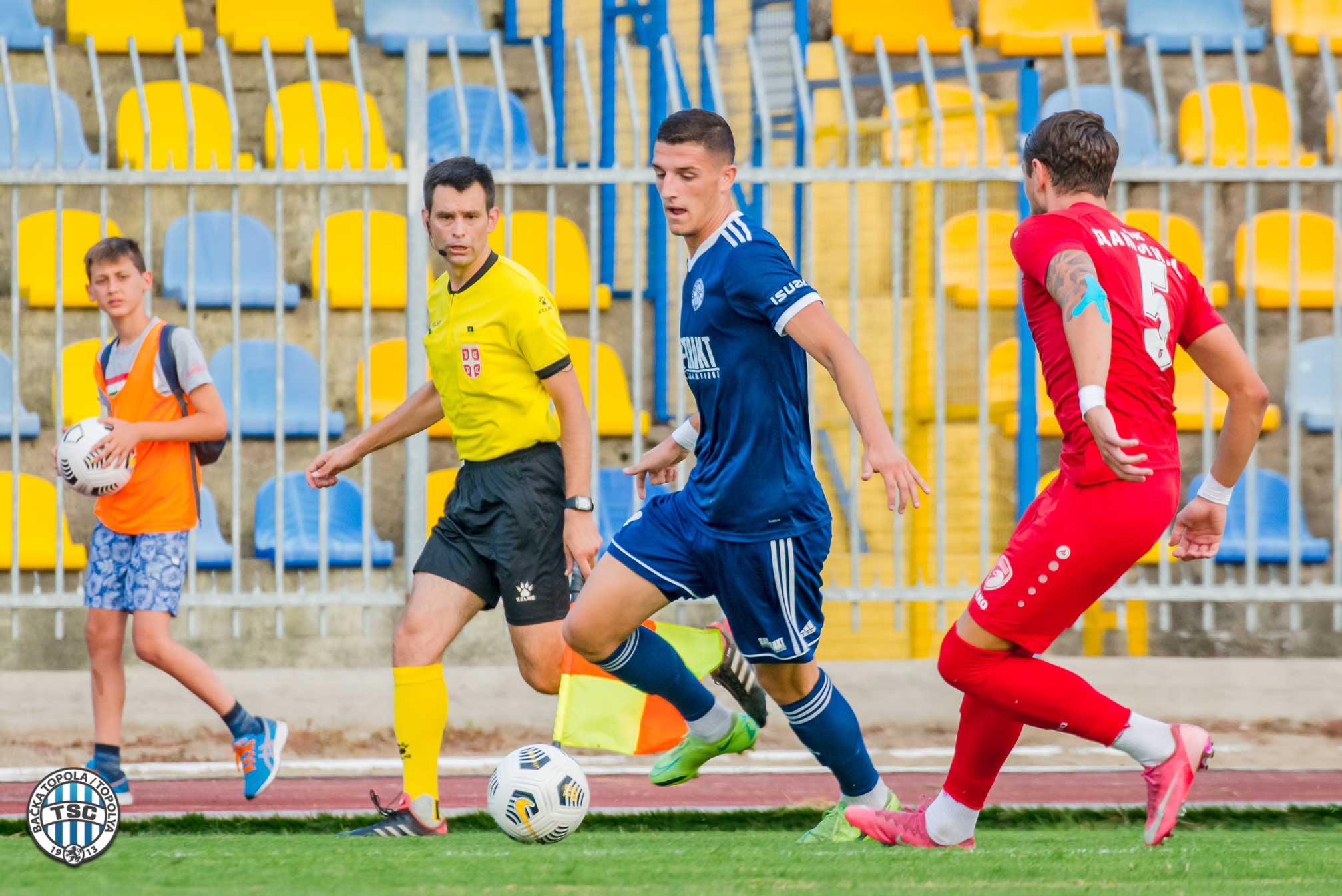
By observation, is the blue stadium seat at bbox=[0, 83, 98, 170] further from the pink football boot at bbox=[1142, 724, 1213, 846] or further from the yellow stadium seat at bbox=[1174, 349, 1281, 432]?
the pink football boot at bbox=[1142, 724, 1213, 846]

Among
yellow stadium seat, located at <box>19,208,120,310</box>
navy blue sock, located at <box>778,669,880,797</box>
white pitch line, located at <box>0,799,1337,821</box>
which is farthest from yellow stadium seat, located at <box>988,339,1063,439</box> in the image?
yellow stadium seat, located at <box>19,208,120,310</box>

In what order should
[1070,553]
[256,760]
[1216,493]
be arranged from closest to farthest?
1. [1070,553]
2. [1216,493]
3. [256,760]

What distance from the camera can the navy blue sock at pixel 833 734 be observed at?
4.60 m

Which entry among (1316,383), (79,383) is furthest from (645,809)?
(1316,383)

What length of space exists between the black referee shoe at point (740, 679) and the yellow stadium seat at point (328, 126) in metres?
4.87

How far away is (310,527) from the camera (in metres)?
8.23

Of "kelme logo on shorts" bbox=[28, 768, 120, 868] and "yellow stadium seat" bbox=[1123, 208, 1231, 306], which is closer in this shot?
"kelme logo on shorts" bbox=[28, 768, 120, 868]

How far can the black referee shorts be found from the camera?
198 inches

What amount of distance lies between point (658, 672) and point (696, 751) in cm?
35

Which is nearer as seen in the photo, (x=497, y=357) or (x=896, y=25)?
(x=497, y=357)

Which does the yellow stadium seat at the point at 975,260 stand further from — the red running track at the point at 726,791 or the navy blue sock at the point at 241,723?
the navy blue sock at the point at 241,723

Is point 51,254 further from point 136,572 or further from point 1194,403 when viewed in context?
point 1194,403

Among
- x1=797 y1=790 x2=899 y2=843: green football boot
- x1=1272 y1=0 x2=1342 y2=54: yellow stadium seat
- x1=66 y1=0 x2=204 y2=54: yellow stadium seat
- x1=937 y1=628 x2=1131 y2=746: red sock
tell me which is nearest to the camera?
x1=937 y1=628 x2=1131 y2=746: red sock

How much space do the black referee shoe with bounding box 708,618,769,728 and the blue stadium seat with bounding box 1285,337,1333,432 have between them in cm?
455
